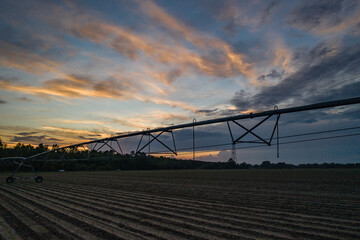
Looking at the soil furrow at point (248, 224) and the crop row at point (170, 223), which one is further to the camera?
the soil furrow at point (248, 224)

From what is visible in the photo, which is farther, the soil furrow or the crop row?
the soil furrow

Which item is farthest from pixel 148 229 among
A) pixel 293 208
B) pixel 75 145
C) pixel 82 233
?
pixel 75 145

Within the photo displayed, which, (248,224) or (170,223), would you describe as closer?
(248,224)

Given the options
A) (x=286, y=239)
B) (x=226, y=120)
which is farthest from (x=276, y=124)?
(x=286, y=239)

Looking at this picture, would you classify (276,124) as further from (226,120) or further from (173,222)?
(173,222)

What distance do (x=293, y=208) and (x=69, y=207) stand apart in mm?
10950

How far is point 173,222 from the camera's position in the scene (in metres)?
8.12

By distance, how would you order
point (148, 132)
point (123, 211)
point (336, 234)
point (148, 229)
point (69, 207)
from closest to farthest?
point (336, 234) → point (148, 229) → point (123, 211) → point (69, 207) → point (148, 132)

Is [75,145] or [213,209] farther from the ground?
[75,145]

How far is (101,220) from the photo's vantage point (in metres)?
8.52

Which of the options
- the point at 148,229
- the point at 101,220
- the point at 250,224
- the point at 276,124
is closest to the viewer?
the point at 148,229

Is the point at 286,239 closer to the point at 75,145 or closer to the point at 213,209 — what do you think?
the point at 213,209

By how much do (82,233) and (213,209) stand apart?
5751mm

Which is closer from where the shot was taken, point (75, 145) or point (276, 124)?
point (276, 124)
